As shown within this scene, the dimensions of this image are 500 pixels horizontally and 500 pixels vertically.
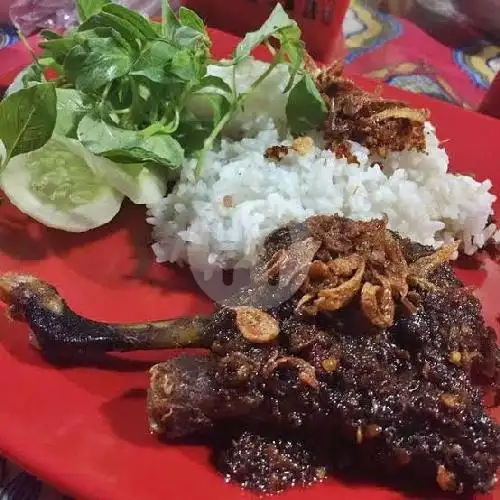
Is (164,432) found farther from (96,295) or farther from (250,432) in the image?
(96,295)

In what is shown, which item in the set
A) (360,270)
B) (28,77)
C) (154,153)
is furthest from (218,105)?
(360,270)

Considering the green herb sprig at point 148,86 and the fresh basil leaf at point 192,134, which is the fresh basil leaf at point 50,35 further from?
the fresh basil leaf at point 192,134

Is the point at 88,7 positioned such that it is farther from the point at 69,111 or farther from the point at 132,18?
the point at 69,111

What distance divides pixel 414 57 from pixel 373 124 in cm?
167

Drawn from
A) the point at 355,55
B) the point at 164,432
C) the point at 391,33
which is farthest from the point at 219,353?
the point at 391,33

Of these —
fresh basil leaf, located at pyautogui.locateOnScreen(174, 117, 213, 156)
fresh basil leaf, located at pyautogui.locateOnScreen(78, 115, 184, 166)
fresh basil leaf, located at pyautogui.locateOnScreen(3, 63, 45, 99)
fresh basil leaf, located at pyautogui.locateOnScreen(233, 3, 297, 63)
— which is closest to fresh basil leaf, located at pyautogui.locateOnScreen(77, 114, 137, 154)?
fresh basil leaf, located at pyautogui.locateOnScreen(78, 115, 184, 166)

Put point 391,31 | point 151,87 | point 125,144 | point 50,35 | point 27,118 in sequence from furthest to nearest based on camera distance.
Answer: point 391,31
point 50,35
point 151,87
point 125,144
point 27,118

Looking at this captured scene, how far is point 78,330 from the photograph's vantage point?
1.66 metres

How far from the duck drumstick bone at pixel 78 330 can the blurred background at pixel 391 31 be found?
166 centimetres

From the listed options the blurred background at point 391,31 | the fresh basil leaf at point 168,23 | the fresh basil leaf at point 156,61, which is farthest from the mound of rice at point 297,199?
the blurred background at point 391,31

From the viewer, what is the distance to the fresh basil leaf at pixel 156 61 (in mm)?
2047

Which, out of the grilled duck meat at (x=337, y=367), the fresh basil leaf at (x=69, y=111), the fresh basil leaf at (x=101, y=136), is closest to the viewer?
the grilled duck meat at (x=337, y=367)

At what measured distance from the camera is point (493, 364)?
163cm

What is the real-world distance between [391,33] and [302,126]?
184 cm
